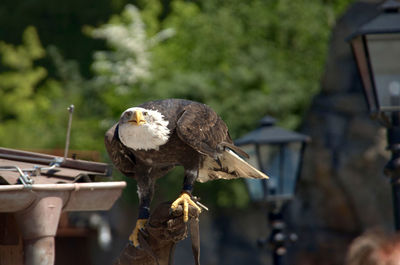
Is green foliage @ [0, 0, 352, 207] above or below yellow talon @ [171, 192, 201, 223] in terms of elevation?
above

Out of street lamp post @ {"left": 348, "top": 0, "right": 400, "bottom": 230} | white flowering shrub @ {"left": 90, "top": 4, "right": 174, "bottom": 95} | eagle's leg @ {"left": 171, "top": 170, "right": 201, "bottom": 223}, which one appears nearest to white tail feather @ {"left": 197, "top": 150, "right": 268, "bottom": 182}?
eagle's leg @ {"left": 171, "top": 170, "right": 201, "bottom": 223}

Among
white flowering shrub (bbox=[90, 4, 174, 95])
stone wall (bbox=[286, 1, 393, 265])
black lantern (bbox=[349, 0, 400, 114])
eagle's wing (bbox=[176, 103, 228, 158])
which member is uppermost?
white flowering shrub (bbox=[90, 4, 174, 95])

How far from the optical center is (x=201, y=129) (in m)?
2.89

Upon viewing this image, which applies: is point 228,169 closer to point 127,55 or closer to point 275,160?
point 275,160

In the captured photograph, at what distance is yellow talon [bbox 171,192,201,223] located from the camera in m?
2.60

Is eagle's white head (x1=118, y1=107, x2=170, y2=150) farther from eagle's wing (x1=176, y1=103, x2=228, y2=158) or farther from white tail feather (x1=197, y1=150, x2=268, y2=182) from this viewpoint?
white tail feather (x1=197, y1=150, x2=268, y2=182)

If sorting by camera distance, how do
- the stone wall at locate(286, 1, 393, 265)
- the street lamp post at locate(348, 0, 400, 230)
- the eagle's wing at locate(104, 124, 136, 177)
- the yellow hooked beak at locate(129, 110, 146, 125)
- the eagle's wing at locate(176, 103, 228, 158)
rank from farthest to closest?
1. the stone wall at locate(286, 1, 393, 265)
2. the street lamp post at locate(348, 0, 400, 230)
3. the eagle's wing at locate(104, 124, 136, 177)
4. the eagle's wing at locate(176, 103, 228, 158)
5. the yellow hooked beak at locate(129, 110, 146, 125)

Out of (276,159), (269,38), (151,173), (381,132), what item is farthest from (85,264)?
(151,173)

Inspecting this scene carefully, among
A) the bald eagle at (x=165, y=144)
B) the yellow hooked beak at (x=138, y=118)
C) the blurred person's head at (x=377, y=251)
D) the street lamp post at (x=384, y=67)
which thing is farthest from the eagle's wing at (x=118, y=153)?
the street lamp post at (x=384, y=67)

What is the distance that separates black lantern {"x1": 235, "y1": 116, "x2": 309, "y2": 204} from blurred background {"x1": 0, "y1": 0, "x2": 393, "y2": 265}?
13.4 feet

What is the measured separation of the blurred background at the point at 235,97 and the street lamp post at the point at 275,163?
4087mm

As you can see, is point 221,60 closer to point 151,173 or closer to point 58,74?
point 58,74

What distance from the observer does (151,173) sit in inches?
117

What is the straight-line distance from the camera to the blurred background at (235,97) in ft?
34.3
